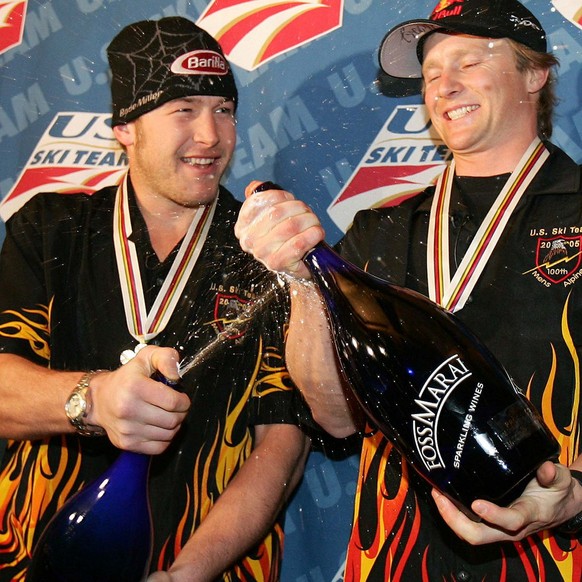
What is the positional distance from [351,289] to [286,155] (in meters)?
0.28

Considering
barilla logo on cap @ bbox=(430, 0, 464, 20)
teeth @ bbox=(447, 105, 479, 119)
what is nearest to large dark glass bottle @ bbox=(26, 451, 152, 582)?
teeth @ bbox=(447, 105, 479, 119)

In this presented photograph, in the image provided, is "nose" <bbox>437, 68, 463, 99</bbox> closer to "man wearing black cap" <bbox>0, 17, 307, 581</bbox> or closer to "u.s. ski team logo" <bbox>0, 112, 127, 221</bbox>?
"man wearing black cap" <bbox>0, 17, 307, 581</bbox>

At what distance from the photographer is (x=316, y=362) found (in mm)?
1114

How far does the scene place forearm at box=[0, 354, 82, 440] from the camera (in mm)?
1144

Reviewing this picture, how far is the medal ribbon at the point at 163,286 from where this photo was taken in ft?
3.53

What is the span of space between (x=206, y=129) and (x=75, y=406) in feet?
1.28

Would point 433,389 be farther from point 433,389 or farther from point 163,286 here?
point 163,286

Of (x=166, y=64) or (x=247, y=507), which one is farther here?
(x=247, y=507)

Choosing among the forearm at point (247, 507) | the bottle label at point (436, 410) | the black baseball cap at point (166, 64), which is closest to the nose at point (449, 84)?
the black baseball cap at point (166, 64)

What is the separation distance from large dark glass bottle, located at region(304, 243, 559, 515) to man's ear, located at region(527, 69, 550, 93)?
40cm

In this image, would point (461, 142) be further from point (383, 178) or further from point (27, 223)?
point (27, 223)

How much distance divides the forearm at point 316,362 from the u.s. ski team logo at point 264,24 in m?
0.41

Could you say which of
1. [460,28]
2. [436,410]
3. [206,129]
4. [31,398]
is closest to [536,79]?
[460,28]

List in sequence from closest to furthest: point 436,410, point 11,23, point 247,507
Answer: point 436,410
point 247,507
point 11,23
